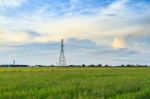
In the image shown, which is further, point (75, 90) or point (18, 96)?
point (75, 90)

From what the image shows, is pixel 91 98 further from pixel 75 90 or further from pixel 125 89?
pixel 125 89

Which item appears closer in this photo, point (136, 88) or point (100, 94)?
point (100, 94)

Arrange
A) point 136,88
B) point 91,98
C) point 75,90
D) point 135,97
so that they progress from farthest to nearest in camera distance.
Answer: point 136,88
point 75,90
point 135,97
point 91,98

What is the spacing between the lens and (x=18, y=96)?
16.5m

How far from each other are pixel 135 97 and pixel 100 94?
1.85 m

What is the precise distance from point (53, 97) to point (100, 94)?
9.12 ft

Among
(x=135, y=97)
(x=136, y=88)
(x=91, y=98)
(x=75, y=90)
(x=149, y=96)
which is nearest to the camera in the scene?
(x=91, y=98)

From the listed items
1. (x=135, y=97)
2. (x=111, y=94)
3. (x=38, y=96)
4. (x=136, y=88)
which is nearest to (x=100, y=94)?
(x=111, y=94)

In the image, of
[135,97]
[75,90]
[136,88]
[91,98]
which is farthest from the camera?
[136,88]

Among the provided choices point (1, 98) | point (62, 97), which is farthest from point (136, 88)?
point (1, 98)

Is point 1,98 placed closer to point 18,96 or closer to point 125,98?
point 18,96

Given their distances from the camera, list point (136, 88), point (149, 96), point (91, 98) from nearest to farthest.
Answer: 1. point (91, 98)
2. point (149, 96)
3. point (136, 88)

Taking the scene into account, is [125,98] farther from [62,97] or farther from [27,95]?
[27,95]

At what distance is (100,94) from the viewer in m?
17.5
